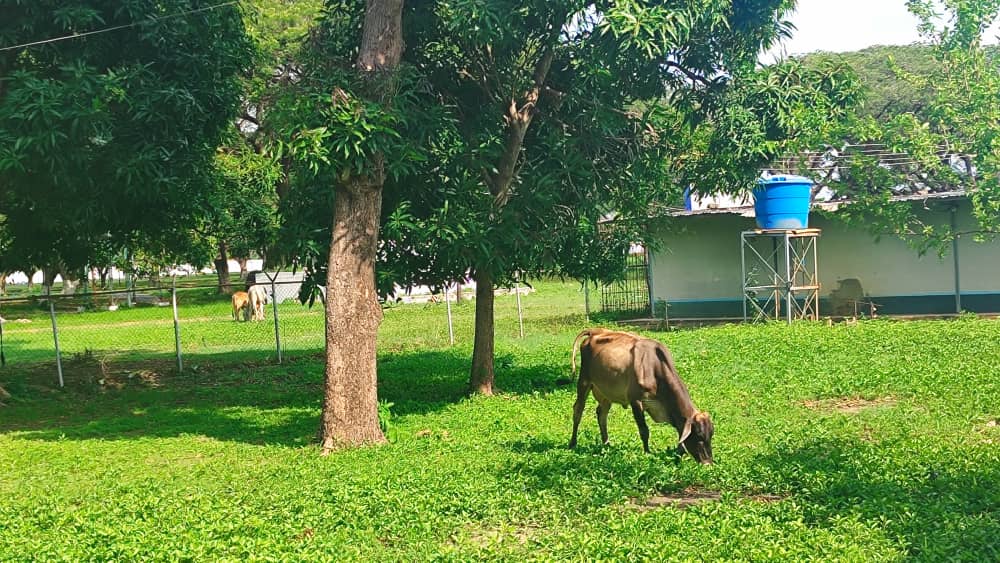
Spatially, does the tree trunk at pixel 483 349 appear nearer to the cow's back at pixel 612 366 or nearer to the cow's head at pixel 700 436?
the cow's back at pixel 612 366

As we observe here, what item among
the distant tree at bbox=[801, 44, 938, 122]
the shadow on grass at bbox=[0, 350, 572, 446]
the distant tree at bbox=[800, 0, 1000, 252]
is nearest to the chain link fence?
the shadow on grass at bbox=[0, 350, 572, 446]

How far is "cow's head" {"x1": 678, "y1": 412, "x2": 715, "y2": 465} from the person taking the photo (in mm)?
8547

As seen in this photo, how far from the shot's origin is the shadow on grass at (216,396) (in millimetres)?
12820

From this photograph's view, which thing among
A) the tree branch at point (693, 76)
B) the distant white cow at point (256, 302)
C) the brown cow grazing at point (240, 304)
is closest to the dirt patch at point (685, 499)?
the tree branch at point (693, 76)

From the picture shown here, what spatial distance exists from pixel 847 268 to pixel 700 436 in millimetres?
17316

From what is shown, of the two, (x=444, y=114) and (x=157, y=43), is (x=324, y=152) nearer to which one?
(x=444, y=114)

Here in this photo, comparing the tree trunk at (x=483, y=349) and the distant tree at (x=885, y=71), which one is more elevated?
the distant tree at (x=885, y=71)

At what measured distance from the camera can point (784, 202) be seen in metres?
21.2

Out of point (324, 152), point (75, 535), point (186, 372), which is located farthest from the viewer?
point (186, 372)

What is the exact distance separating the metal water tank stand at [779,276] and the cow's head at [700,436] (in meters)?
14.0

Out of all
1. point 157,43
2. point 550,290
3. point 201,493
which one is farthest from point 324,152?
point 550,290

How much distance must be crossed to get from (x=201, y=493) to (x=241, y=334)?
17140 millimetres

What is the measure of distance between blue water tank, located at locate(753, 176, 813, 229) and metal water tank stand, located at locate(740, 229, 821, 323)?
1.59 feet

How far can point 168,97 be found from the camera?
12.6 m
